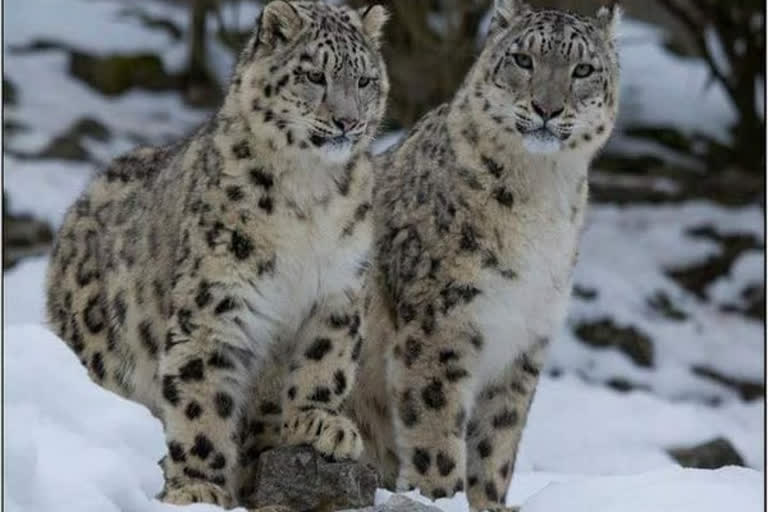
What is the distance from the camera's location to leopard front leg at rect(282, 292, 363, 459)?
590cm

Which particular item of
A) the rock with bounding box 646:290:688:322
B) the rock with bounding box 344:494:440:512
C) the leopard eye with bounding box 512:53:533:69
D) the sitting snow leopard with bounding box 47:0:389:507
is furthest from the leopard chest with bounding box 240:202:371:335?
the rock with bounding box 646:290:688:322

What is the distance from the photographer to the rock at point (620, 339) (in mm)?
12141

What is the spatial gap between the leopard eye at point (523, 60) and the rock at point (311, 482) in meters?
1.66

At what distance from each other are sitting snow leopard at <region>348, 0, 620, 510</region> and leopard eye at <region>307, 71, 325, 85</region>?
1.05m

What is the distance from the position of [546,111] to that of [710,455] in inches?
133

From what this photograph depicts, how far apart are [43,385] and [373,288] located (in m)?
2.00

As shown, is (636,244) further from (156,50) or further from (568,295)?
(568,295)

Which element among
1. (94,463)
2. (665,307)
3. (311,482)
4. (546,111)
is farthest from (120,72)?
(94,463)

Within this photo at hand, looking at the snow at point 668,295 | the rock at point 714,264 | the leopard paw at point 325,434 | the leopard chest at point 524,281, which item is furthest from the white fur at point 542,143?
the rock at point 714,264

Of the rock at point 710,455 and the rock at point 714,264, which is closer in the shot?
the rock at point 710,455

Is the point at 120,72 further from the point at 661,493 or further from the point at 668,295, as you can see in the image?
the point at 661,493

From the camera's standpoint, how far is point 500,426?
6988 millimetres

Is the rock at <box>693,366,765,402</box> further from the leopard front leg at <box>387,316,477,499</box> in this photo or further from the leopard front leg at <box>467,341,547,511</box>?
the leopard front leg at <box>387,316,477,499</box>

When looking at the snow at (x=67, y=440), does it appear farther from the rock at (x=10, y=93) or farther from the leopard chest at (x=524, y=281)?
the rock at (x=10, y=93)
